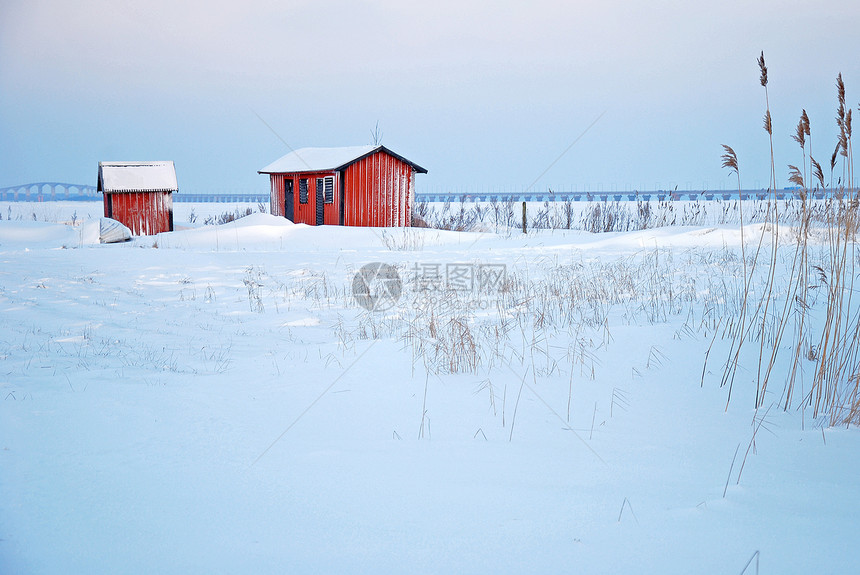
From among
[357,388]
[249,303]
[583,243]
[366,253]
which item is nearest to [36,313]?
[249,303]

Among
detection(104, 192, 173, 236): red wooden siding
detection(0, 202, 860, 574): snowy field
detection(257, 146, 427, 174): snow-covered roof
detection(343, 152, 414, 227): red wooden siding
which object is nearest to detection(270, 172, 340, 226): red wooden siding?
detection(257, 146, 427, 174): snow-covered roof

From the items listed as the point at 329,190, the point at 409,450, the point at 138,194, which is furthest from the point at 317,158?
the point at 409,450

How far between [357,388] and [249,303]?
4.08m

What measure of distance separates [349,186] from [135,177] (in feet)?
31.2

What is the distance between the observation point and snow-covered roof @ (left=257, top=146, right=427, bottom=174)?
21.1 m

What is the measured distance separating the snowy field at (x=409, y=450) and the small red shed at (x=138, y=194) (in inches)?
741

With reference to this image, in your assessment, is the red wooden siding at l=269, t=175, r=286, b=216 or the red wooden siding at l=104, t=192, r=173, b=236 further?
the red wooden siding at l=269, t=175, r=286, b=216

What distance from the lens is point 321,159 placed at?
22.5 metres

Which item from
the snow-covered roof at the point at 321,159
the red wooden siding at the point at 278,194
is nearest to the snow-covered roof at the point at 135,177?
the snow-covered roof at the point at 321,159

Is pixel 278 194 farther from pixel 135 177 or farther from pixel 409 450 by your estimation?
pixel 409 450

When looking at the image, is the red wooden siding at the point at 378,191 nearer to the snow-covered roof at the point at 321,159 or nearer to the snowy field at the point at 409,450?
the snow-covered roof at the point at 321,159

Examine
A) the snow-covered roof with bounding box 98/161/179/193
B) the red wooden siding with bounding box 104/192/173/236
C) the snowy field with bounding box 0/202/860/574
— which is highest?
the snow-covered roof with bounding box 98/161/179/193

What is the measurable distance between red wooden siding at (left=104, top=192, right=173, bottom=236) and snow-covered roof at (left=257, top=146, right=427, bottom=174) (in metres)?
4.42

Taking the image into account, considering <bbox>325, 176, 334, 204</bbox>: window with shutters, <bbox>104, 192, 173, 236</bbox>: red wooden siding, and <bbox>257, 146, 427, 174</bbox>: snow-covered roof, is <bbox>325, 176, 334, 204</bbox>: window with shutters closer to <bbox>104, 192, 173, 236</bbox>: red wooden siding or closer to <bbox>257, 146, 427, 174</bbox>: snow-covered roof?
<bbox>257, 146, 427, 174</bbox>: snow-covered roof
